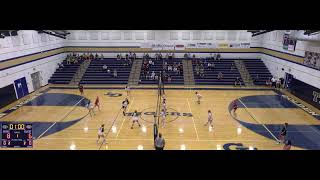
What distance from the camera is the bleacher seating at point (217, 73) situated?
96.6 feet

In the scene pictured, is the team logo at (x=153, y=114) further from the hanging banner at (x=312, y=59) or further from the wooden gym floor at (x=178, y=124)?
the hanging banner at (x=312, y=59)

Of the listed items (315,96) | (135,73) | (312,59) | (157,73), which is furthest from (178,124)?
(135,73)

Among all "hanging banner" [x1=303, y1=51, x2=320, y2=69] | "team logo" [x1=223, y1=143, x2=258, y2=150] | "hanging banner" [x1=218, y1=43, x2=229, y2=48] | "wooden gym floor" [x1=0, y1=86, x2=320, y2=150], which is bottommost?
"team logo" [x1=223, y1=143, x2=258, y2=150]

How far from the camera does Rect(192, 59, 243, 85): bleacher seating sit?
2944 cm

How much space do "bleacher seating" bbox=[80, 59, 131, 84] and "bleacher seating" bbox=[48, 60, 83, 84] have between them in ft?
5.45

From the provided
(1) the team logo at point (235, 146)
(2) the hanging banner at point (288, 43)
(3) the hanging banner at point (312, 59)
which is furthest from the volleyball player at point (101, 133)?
(2) the hanging banner at point (288, 43)

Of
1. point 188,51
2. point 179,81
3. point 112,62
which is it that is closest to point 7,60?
point 112,62

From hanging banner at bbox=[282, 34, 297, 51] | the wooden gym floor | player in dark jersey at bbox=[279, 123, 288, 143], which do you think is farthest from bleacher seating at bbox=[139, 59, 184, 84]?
player in dark jersey at bbox=[279, 123, 288, 143]

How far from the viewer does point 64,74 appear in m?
30.9

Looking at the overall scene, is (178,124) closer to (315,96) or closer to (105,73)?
(315,96)

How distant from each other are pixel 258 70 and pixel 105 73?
63.6 ft

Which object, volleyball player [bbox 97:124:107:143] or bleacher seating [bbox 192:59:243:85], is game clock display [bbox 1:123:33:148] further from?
bleacher seating [bbox 192:59:243:85]
